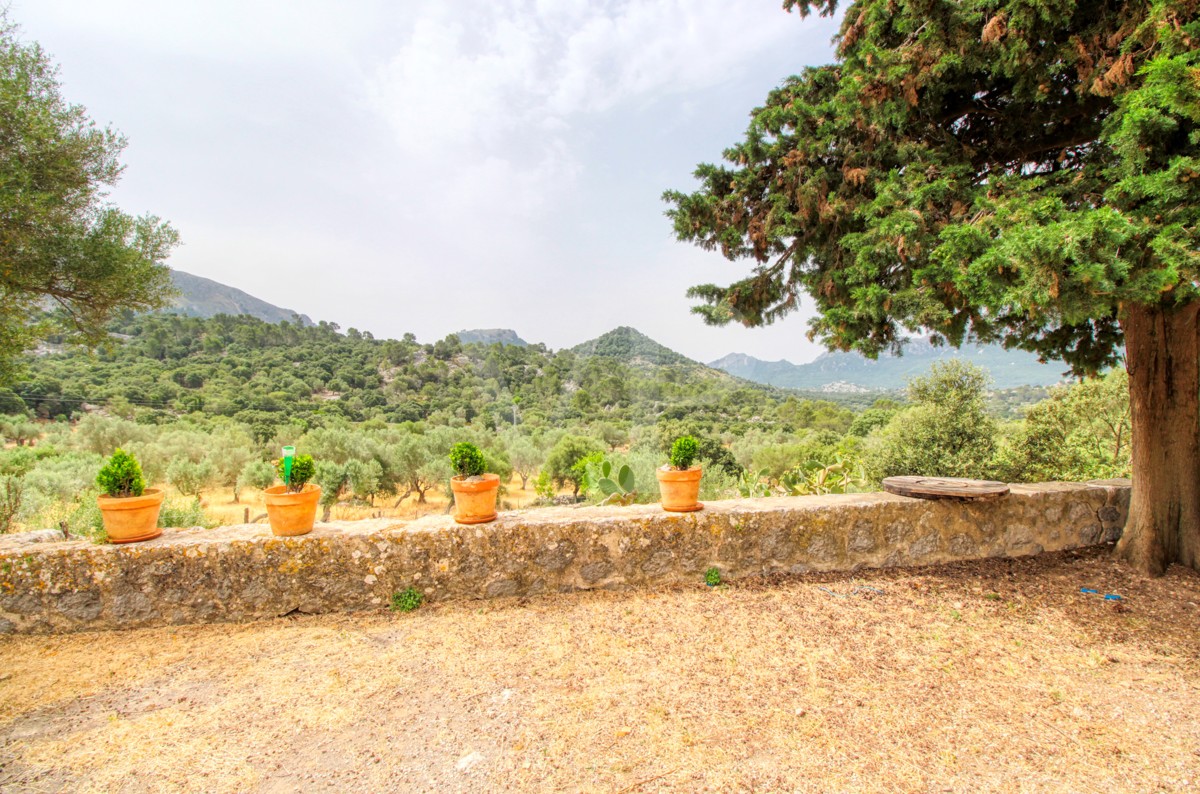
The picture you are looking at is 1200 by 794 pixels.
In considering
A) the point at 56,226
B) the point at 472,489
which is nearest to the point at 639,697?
the point at 472,489

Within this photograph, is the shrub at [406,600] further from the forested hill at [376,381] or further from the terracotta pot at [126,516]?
the forested hill at [376,381]

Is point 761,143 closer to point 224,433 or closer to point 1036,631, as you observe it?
point 1036,631

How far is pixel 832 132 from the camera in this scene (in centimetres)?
404

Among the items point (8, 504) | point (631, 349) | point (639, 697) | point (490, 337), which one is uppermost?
point (490, 337)

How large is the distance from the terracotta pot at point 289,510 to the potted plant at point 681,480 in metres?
2.46

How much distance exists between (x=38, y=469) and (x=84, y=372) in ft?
47.8

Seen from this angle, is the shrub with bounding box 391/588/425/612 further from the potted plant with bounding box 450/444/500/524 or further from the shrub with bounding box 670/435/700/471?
the shrub with bounding box 670/435/700/471

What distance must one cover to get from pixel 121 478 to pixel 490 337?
36.1 meters

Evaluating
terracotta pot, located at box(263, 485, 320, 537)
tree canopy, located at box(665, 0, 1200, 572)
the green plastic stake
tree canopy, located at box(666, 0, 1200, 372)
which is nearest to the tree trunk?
tree canopy, located at box(665, 0, 1200, 572)

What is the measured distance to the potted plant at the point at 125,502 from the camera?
303cm

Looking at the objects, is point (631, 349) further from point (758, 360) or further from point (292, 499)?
point (758, 360)

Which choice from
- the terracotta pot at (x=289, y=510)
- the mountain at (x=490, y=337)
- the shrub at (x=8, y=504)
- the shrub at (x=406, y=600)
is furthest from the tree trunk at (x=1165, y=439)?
the mountain at (x=490, y=337)

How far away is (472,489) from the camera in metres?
3.37

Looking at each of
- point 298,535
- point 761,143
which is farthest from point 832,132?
point 298,535
